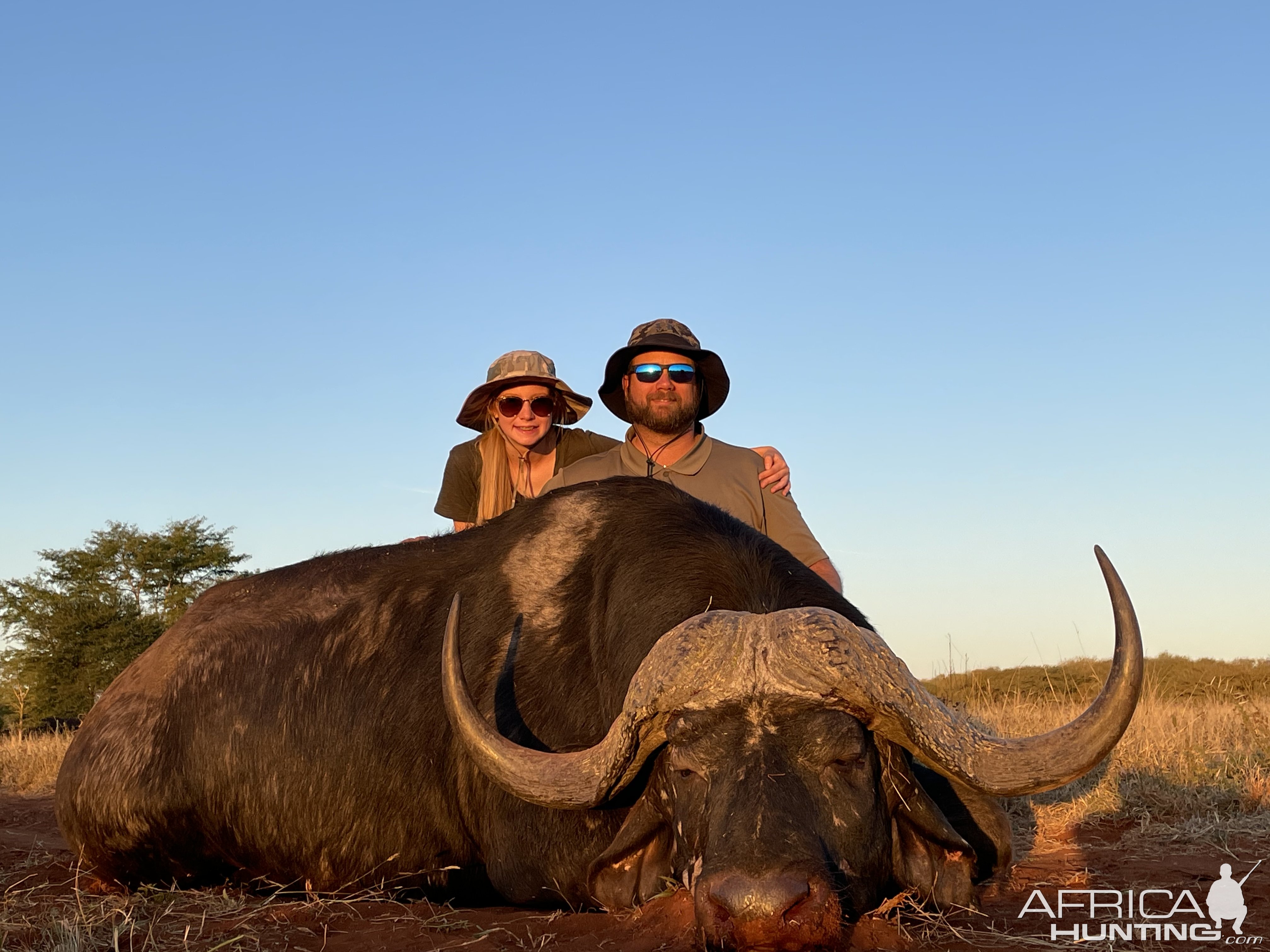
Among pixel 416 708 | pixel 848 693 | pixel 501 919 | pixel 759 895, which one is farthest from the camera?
pixel 416 708

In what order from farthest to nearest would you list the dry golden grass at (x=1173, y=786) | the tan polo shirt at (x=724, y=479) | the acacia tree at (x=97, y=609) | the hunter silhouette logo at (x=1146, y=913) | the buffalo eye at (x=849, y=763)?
the acacia tree at (x=97, y=609), the tan polo shirt at (x=724, y=479), the dry golden grass at (x=1173, y=786), the hunter silhouette logo at (x=1146, y=913), the buffalo eye at (x=849, y=763)

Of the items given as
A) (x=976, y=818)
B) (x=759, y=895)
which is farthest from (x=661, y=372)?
(x=759, y=895)

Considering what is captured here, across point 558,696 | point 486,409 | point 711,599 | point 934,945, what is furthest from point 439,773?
point 486,409

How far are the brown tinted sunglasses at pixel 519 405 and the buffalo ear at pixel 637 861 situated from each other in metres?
4.23

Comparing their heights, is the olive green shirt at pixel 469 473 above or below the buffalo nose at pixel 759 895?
above

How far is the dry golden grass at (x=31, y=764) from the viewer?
442 inches

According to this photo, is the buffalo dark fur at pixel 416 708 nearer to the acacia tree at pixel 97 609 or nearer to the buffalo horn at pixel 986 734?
the buffalo horn at pixel 986 734

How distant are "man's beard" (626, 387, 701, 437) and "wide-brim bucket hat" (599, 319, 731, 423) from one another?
0.79 feet

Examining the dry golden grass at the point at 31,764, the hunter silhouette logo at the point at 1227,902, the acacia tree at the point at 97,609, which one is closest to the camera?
the hunter silhouette logo at the point at 1227,902

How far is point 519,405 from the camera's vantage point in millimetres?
8117

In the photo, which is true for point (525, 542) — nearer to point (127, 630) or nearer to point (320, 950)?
point (320, 950)

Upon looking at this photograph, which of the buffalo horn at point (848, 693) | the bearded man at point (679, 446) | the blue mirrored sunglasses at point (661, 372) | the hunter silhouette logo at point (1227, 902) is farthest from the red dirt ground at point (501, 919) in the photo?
the blue mirrored sunglasses at point (661, 372)

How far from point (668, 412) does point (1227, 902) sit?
4.44 meters

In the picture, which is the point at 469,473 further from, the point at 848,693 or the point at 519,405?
the point at 848,693
